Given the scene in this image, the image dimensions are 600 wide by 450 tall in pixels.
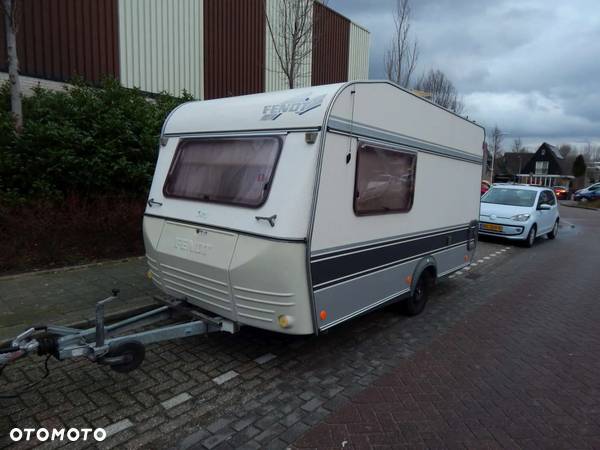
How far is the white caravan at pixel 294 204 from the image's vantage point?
3.56 meters

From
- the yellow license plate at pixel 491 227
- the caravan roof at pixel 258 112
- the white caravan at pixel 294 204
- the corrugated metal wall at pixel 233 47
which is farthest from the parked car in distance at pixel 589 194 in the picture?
the caravan roof at pixel 258 112

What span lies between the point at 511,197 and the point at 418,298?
873 cm

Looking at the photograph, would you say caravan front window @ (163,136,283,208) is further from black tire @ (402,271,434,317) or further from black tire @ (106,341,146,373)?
black tire @ (402,271,434,317)

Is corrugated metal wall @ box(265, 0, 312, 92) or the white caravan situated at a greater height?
corrugated metal wall @ box(265, 0, 312, 92)

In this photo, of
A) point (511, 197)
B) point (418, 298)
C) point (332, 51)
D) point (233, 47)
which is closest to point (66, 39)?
point (233, 47)

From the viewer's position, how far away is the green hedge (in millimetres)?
7059

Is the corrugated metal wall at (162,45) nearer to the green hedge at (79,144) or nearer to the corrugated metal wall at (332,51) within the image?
the green hedge at (79,144)

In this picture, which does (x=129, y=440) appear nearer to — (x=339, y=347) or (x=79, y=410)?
(x=79, y=410)

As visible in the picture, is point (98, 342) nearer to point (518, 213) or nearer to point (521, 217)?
point (521, 217)

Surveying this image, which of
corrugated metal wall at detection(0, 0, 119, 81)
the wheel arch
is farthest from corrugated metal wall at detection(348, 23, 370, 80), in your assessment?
the wheel arch

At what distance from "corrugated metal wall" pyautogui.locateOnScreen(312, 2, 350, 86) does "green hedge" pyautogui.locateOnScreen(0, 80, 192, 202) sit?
10.1 metres

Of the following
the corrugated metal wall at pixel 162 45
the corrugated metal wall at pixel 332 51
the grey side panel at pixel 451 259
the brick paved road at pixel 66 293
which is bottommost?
the brick paved road at pixel 66 293

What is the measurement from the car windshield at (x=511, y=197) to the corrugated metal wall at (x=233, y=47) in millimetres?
8283

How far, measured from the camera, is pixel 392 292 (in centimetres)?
494
